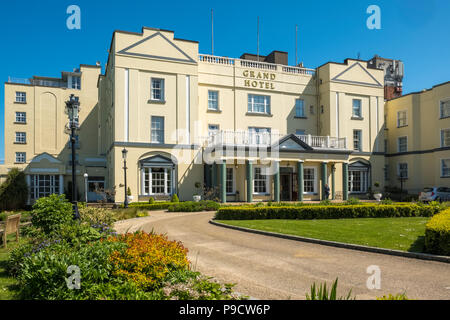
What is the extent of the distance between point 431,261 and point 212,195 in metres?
19.3

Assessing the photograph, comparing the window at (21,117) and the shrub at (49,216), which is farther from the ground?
the window at (21,117)

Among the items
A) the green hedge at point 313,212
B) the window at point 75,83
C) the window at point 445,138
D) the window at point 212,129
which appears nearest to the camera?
the green hedge at point 313,212

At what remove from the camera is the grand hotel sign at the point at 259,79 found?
31156 millimetres

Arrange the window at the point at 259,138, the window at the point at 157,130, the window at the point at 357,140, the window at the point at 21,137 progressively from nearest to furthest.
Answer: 1. the window at the point at 259,138
2. the window at the point at 157,130
3. the window at the point at 357,140
4. the window at the point at 21,137

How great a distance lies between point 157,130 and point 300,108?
1470 centimetres

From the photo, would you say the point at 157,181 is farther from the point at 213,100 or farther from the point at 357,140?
the point at 357,140

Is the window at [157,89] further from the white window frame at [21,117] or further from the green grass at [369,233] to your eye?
the white window frame at [21,117]

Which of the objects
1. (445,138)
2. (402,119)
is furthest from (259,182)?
(445,138)

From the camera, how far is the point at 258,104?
31.8 meters

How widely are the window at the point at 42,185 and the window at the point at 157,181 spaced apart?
411 inches

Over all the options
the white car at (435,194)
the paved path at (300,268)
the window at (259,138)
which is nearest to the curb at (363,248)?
the paved path at (300,268)

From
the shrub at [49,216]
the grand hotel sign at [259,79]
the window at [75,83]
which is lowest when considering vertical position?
the shrub at [49,216]

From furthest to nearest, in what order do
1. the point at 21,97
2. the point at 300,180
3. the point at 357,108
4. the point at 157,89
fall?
the point at 21,97
the point at 357,108
the point at 300,180
the point at 157,89

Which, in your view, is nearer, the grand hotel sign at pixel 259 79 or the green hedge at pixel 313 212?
the green hedge at pixel 313 212
